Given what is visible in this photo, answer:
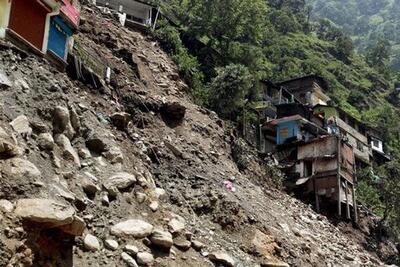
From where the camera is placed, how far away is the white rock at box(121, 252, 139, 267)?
10.6 m

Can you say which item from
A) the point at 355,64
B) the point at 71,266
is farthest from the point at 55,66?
the point at 355,64

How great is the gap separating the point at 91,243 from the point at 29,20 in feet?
30.0

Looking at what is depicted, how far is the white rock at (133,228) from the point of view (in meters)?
11.2

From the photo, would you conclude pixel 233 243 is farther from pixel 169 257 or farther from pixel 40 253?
pixel 40 253

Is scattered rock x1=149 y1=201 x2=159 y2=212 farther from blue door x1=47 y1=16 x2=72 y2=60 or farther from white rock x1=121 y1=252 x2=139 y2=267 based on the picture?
blue door x1=47 y1=16 x2=72 y2=60

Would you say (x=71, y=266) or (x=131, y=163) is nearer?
(x=71, y=266)

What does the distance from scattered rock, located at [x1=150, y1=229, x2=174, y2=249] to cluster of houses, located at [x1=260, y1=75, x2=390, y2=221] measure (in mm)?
22909

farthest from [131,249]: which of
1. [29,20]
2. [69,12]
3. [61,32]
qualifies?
[69,12]

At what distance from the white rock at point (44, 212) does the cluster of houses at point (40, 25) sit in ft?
25.6

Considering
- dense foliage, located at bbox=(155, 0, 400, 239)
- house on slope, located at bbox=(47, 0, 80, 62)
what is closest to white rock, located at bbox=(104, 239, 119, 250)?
house on slope, located at bbox=(47, 0, 80, 62)

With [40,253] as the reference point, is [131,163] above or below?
above

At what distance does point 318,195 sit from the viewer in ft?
113

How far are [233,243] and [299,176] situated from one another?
70.7ft

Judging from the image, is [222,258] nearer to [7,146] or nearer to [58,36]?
[7,146]
